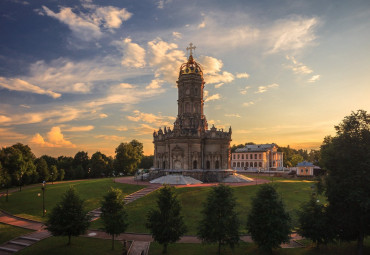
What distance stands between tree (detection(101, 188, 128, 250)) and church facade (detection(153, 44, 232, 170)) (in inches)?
1473

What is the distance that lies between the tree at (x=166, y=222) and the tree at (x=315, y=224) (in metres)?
11.7

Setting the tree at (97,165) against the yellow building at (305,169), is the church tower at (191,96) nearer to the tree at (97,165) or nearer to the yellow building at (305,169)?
the yellow building at (305,169)

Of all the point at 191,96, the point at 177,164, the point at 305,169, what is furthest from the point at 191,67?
the point at 305,169

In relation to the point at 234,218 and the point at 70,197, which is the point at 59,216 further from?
the point at 234,218

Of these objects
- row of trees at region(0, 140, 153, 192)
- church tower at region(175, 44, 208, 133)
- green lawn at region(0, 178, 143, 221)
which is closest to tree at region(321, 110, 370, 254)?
green lawn at region(0, 178, 143, 221)

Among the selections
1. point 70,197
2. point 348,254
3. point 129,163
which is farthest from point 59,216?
point 129,163

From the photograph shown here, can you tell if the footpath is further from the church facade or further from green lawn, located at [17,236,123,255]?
the church facade

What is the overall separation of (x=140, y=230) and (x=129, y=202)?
10.7m

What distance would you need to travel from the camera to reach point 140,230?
30.1 metres

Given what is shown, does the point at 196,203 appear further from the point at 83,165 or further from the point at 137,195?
the point at 83,165

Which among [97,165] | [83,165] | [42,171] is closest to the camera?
[42,171]

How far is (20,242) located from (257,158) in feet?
287

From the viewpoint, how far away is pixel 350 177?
22.6 meters

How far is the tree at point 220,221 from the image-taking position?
75.9 feet
